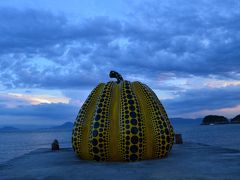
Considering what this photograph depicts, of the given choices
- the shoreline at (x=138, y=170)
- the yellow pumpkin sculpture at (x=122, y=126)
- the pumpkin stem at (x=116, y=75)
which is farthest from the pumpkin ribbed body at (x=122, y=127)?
the pumpkin stem at (x=116, y=75)

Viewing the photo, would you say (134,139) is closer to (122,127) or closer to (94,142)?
(122,127)

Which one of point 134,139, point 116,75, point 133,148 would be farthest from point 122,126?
point 116,75

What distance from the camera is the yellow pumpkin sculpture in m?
14.6

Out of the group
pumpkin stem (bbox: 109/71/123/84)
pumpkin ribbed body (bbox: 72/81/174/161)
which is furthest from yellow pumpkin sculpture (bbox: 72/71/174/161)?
pumpkin stem (bbox: 109/71/123/84)

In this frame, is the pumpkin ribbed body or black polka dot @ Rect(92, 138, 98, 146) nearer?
the pumpkin ribbed body

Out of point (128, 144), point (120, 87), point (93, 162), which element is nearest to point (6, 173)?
point (93, 162)

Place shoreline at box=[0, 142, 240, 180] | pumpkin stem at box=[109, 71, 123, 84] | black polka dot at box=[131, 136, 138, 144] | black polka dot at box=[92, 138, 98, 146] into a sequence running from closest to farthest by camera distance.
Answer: shoreline at box=[0, 142, 240, 180], black polka dot at box=[131, 136, 138, 144], black polka dot at box=[92, 138, 98, 146], pumpkin stem at box=[109, 71, 123, 84]

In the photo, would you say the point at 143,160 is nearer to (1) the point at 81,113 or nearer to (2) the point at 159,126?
(2) the point at 159,126

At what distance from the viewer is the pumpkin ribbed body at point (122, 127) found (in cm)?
1459

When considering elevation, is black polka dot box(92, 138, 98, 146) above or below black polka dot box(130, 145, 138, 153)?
above

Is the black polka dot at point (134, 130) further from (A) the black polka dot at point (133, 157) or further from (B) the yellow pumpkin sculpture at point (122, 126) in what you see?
(A) the black polka dot at point (133, 157)

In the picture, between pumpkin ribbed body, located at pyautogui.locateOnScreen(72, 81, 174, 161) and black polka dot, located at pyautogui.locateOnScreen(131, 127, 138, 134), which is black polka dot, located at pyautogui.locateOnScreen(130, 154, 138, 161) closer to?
pumpkin ribbed body, located at pyautogui.locateOnScreen(72, 81, 174, 161)

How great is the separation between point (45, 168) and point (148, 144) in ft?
12.1

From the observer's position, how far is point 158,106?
627 inches
